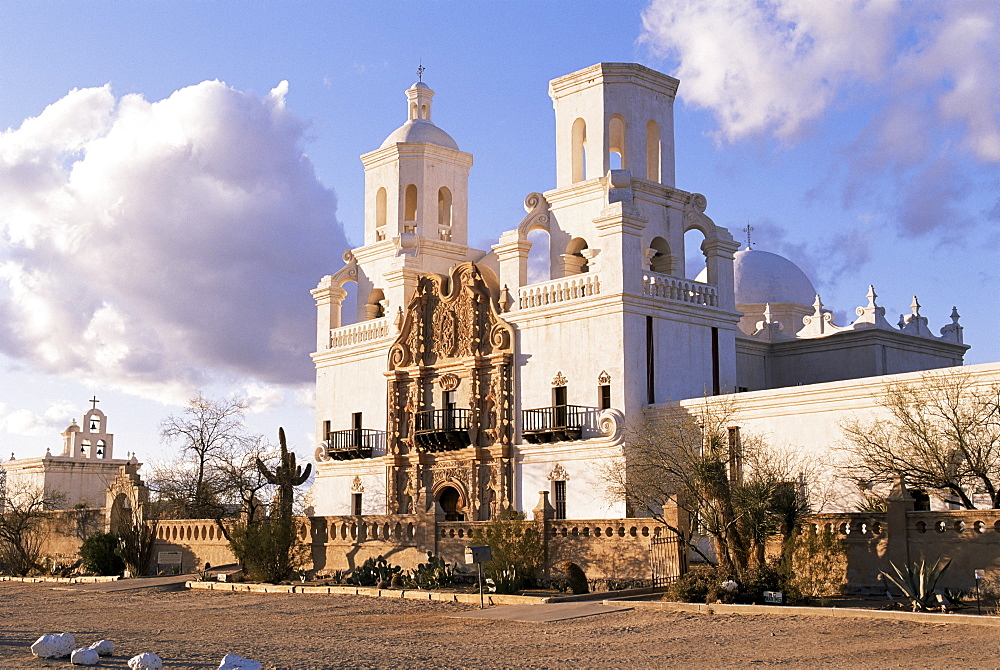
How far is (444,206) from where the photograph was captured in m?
44.3

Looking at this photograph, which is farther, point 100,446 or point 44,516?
point 100,446

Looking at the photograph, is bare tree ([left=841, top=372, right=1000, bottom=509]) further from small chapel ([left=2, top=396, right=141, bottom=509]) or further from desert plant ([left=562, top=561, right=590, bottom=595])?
small chapel ([left=2, top=396, right=141, bottom=509])

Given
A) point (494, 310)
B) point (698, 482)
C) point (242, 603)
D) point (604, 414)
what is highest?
point (494, 310)

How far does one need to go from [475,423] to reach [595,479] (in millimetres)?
5085

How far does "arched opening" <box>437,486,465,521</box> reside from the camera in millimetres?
37188

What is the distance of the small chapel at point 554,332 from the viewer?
111 feet

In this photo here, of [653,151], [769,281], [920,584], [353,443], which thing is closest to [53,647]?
[920,584]

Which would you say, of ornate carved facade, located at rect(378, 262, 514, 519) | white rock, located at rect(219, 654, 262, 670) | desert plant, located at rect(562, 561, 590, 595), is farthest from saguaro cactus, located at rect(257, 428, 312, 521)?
white rock, located at rect(219, 654, 262, 670)

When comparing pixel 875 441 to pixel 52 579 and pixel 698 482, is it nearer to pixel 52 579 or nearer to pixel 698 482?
pixel 698 482

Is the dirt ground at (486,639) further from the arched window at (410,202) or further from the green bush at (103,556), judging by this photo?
the arched window at (410,202)

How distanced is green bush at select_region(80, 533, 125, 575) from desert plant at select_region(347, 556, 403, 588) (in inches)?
431

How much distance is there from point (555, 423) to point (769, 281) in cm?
1489

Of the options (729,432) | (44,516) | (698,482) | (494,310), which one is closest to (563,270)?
Answer: (494,310)

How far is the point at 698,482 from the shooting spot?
24047 mm
